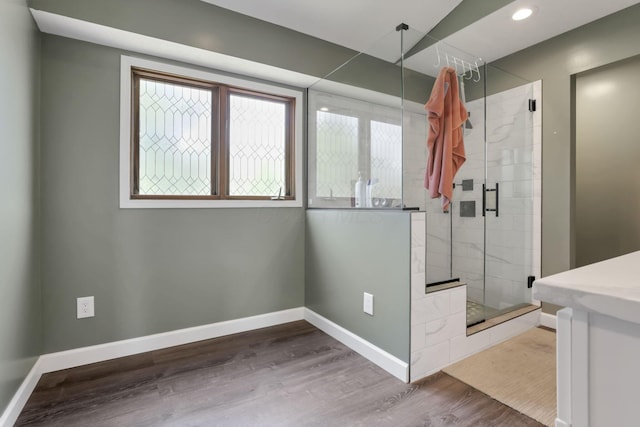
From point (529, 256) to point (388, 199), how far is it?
1504mm

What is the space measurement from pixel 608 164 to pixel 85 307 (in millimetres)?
4569

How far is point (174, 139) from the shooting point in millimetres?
2285

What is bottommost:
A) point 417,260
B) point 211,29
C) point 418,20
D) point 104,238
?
point 417,260

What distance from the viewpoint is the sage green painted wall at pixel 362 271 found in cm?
184

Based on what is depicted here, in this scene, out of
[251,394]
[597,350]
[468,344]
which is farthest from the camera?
[468,344]

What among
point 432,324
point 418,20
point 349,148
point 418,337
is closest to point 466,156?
point 349,148

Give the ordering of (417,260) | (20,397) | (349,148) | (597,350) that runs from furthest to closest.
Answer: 1. (349,148)
2. (417,260)
3. (20,397)
4. (597,350)

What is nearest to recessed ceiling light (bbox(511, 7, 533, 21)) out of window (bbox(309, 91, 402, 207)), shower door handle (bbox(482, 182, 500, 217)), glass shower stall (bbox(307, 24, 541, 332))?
glass shower stall (bbox(307, 24, 541, 332))

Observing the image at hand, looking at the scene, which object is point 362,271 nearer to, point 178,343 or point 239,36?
point 178,343

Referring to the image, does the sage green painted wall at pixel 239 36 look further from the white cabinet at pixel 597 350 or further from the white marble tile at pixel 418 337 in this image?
the white cabinet at pixel 597 350

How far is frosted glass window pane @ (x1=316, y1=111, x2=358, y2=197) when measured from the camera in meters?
2.54

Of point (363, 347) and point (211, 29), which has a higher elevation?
point (211, 29)

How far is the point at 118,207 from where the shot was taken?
206 centimetres

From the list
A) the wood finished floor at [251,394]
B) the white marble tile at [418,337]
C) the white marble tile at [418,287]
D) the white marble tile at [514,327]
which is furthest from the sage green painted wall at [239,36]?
the wood finished floor at [251,394]
